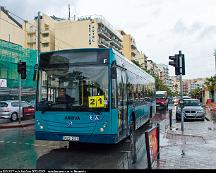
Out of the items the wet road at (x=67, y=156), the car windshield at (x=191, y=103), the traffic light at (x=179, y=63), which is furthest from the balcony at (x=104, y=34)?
the wet road at (x=67, y=156)

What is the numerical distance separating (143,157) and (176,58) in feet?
27.1

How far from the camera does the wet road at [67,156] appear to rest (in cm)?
914

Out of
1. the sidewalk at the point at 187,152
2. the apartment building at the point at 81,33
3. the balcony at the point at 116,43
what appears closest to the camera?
the sidewalk at the point at 187,152

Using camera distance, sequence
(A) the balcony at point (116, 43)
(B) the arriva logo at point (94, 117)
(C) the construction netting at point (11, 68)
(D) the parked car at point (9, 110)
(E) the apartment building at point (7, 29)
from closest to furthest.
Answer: (B) the arriva logo at point (94, 117) → (D) the parked car at point (9, 110) → (C) the construction netting at point (11, 68) → (E) the apartment building at point (7, 29) → (A) the balcony at point (116, 43)

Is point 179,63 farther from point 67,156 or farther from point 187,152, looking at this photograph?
point 67,156

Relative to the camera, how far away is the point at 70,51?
11.4 meters

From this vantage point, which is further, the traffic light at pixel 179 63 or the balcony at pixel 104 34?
the balcony at pixel 104 34

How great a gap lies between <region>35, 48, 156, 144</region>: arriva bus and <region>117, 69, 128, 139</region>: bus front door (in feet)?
0.55

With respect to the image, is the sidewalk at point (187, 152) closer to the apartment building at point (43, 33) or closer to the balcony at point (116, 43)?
the apartment building at point (43, 33)

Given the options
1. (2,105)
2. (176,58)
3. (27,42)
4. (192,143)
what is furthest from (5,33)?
(192,143)

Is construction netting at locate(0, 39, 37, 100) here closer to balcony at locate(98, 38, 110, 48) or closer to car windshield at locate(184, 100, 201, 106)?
car windshield at locate(184, 100, 201, 106)

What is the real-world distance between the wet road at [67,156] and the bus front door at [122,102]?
2.18 feet

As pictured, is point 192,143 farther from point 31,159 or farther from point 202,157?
point 31,159

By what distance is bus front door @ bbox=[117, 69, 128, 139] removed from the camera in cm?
1169
